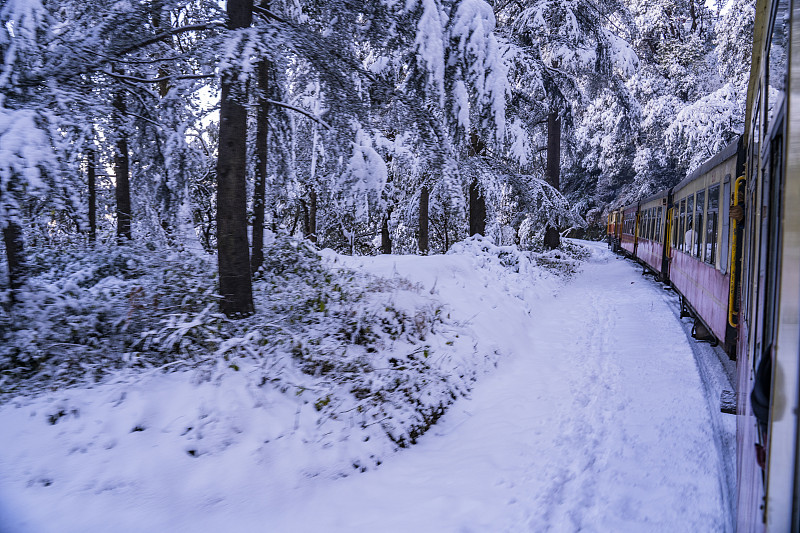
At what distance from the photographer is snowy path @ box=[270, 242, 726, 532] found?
11.4ft

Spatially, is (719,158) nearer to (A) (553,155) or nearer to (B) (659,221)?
(B) (659,221)

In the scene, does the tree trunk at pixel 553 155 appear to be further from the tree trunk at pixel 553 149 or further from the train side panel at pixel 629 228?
the train side panel at pixel 629 228

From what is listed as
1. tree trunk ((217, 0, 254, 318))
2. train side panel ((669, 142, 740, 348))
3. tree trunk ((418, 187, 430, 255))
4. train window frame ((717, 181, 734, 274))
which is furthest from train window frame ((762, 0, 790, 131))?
tree trunk ((418, 187, 430, 255))

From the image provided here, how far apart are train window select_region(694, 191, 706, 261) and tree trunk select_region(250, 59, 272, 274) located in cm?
805

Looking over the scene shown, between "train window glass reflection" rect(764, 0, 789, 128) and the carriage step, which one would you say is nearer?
"train window glass reflection" rect(764, 0, 789, 128)

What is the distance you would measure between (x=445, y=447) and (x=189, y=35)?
8.26 meters

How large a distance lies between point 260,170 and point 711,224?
315 inches

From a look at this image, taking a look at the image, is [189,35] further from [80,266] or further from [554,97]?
[554,97]

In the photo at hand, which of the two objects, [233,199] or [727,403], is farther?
[233,199]

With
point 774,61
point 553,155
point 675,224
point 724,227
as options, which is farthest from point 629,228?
point 774,61

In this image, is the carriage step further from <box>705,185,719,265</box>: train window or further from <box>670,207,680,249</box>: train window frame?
<box>670,207,680,249</box>: train window frame

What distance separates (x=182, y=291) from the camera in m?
6.66

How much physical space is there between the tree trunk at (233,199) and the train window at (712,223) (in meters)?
7.03

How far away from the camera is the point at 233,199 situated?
611 centimetres
